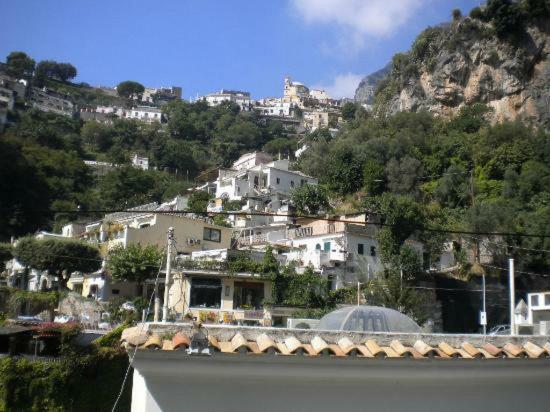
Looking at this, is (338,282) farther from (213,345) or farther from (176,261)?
(213,345)

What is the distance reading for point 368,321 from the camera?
6742mm

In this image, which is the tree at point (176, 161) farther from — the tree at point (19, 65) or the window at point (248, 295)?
the window at point (248, 295)

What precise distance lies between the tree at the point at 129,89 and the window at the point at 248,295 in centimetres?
13226

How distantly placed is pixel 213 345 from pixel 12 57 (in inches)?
5487

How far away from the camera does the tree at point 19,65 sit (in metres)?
125

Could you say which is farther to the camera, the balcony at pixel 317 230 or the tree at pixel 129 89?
the tree at pixel 129 89

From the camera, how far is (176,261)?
109ft

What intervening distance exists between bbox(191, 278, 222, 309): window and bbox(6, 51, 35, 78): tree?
360 ft

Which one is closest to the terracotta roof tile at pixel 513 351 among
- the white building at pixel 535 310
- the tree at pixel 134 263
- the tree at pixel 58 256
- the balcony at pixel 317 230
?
the white building at pixel 535 310

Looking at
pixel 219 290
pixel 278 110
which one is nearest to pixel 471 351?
pixel 219 290

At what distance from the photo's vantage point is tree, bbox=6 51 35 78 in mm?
124600

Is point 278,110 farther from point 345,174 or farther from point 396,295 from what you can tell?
point 396,295

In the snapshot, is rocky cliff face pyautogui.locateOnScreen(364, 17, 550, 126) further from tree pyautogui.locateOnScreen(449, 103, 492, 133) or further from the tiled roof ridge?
the tiled roof ridge

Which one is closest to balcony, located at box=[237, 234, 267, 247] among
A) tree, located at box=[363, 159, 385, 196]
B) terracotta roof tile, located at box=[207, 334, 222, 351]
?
tree, located at box=[363, 159, 385, 196]
